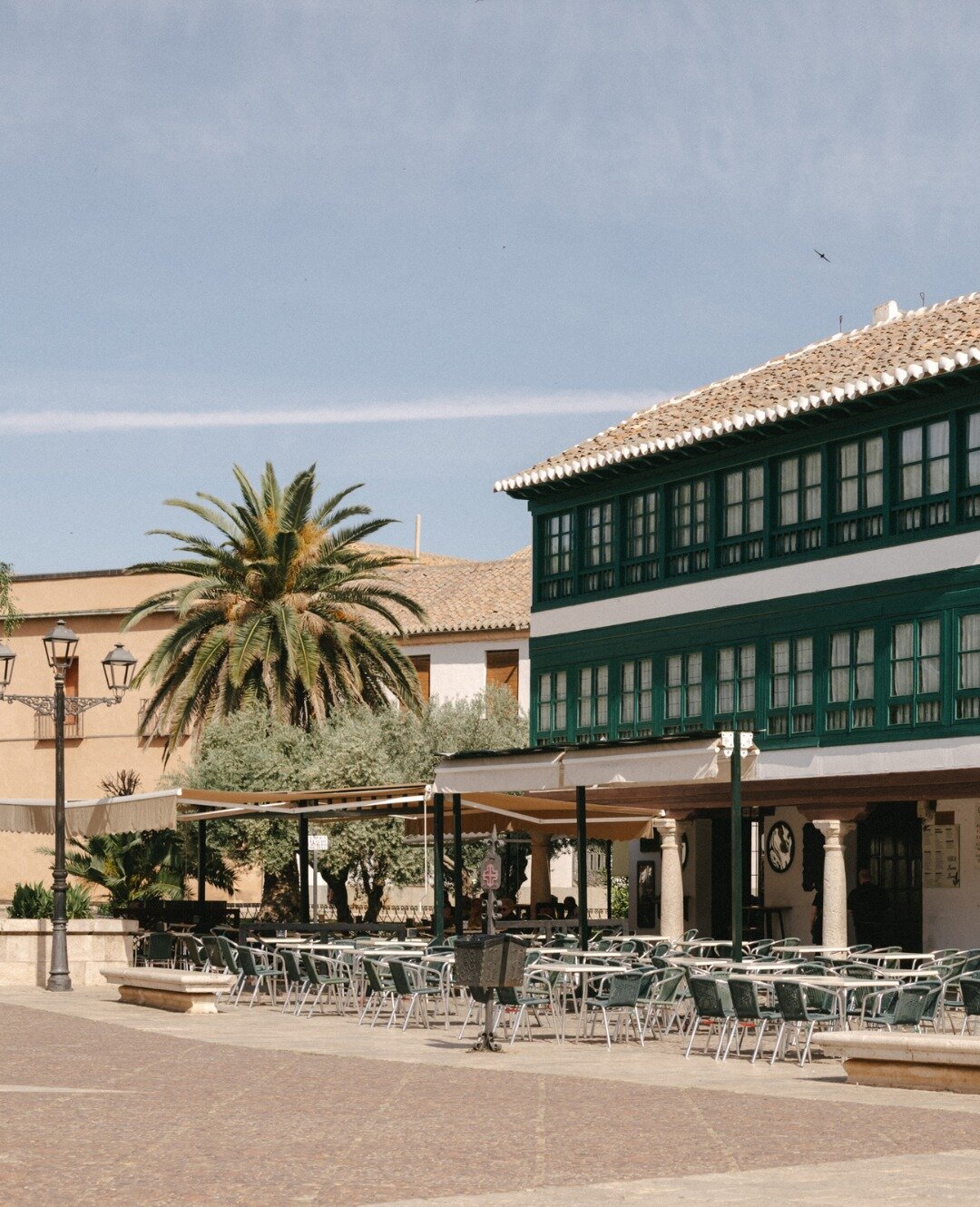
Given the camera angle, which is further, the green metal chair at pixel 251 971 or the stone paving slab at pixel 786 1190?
the green metal chair at pixel 251 971

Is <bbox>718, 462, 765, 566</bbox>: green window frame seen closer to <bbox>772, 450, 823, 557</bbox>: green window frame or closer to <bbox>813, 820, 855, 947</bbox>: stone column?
<bbox>772, 450, 823, 557</bbox>: green window frame

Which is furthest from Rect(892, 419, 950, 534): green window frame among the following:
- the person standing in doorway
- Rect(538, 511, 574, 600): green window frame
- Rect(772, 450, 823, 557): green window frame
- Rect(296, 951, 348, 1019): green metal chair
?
Rect(296, 951, 348, 1019): green metal chair

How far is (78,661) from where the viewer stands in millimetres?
58500

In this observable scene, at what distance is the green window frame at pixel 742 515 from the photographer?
32.1 m

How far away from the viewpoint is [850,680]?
29.9 m

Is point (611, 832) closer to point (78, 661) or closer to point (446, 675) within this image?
point (446, 675)

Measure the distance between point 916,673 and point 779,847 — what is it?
8.27 meters

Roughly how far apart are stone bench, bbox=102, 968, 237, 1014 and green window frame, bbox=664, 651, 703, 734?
433 inches

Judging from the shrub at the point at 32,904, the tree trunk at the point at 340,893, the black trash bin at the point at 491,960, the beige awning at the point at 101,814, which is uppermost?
→ the beige awning at the point at 101,814

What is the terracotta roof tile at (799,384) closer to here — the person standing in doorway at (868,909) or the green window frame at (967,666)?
the green window frame at (967,666)

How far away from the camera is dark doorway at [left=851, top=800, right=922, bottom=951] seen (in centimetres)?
3228

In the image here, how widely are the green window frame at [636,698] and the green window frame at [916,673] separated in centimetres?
582

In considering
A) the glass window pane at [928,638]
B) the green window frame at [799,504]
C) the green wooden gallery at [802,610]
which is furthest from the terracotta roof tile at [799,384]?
the glass window pane at [928,638]

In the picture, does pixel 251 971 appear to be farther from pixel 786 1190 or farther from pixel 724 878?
pixel 724 878
